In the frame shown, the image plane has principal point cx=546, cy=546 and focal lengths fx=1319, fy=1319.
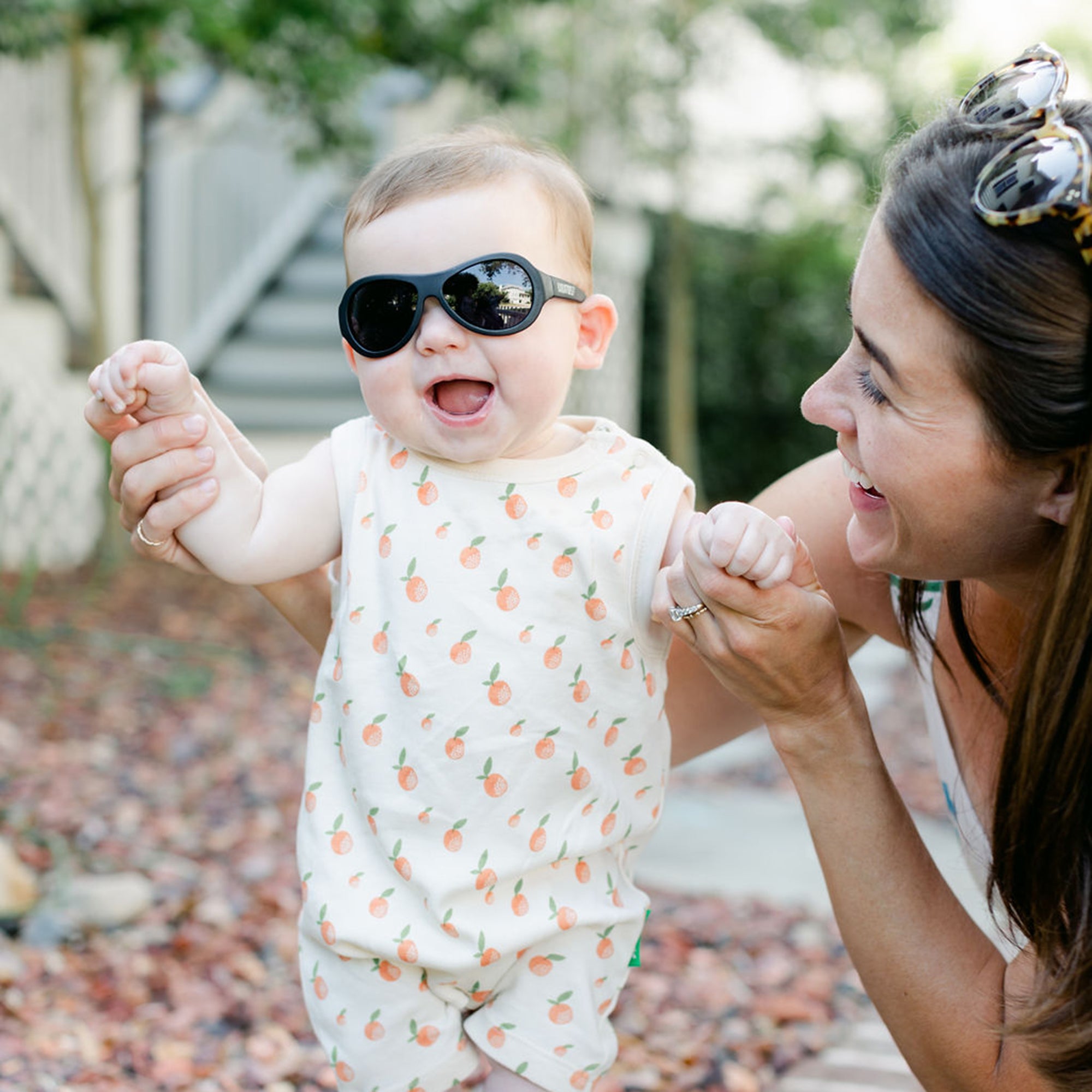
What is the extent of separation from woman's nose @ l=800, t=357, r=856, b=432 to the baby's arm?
0.58 metres

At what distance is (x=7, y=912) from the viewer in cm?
280

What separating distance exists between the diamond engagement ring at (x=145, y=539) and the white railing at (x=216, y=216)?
677cm

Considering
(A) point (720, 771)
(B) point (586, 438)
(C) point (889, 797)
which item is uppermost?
(B) point (586, 438)

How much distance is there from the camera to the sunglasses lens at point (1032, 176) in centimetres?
130

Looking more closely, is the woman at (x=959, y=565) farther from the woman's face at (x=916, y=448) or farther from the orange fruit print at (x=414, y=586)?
the orange fruit print at (x=414, y=586)

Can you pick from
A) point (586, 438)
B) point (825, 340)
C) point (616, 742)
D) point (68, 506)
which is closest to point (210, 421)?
point (586, 438)

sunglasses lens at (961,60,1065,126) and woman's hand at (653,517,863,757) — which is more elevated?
sunglasses lens at (961,60,1065,126)

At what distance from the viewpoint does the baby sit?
149 centimetres

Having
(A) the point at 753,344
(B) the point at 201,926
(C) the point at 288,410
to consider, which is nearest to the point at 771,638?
(B) the point at 201,926

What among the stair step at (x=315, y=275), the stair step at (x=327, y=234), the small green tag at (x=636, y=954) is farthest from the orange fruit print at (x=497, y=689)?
the stair step at (x=327, y=234)

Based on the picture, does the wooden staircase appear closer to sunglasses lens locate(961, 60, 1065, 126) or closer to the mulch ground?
the mulch ground

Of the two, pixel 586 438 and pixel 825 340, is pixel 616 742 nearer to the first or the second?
pixel 586 438

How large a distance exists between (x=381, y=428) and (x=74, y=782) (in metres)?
2.49

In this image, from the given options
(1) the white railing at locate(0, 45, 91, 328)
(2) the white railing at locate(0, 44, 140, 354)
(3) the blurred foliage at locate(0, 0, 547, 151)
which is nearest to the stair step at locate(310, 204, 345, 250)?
(2) the white railing at locate(0, 44, 140, 354)
